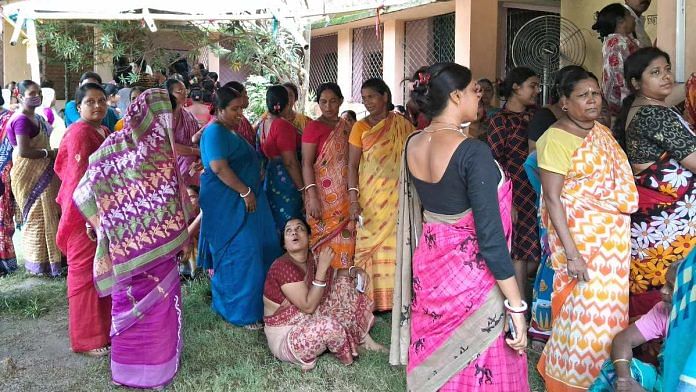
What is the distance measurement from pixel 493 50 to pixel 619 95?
3.95 meters

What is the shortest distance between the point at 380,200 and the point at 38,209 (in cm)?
334

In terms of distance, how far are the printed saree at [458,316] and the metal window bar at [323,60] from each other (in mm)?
10787

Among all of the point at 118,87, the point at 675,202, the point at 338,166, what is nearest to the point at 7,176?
Answer: the point at 118,87

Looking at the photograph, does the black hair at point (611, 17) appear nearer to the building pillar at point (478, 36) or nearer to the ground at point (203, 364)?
the ground at point (203, 364)

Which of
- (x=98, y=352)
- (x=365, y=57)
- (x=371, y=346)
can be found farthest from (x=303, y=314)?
(x=365, y=57)

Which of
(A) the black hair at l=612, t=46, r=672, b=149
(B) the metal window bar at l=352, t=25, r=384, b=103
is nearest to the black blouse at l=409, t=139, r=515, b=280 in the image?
(A) the black hair at l=612, t=46, r=672, b=149

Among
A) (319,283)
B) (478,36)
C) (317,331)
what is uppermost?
(478,36)

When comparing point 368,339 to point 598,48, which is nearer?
point 368,339

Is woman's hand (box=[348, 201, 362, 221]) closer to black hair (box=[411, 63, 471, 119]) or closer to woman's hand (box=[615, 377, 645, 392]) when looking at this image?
black hair (box=[411, 63, 471, 119])

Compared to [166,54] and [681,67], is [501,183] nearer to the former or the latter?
[681,67]

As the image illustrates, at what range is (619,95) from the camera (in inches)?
167

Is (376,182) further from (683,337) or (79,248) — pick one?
(683,337)

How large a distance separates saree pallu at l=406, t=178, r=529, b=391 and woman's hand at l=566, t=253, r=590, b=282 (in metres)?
0.59

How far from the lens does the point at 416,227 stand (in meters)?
2.71
